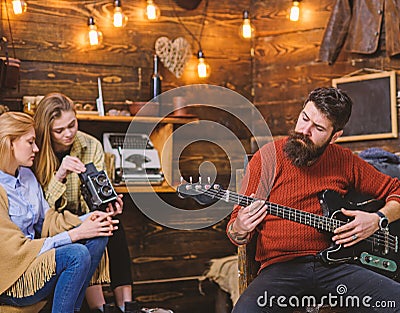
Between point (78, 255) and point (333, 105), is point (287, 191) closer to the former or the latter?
point (333, 105)

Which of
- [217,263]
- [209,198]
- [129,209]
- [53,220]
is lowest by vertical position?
[217,263]

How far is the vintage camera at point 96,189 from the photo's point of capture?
300 cm

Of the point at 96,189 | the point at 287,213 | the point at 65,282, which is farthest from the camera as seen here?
the point at 96,189

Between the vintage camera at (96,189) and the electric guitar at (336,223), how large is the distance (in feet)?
2.20

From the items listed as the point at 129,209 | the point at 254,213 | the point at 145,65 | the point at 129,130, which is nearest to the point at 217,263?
the point at 129,209

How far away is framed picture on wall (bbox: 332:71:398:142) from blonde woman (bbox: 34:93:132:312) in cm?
154

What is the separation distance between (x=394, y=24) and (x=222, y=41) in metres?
1.15

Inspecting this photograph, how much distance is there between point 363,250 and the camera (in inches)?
105

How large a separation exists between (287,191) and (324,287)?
1.27 ft

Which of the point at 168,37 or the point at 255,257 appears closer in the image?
the point at 255,257

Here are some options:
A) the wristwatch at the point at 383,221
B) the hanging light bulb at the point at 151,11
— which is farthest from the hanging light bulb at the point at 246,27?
the wristwatch at the point at 383,221

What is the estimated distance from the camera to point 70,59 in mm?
3998

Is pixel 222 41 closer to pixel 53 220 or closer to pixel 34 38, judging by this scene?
pixel 34 38

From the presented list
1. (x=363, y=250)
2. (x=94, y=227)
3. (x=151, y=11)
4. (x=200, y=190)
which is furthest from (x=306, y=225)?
(x=151, y=11)
